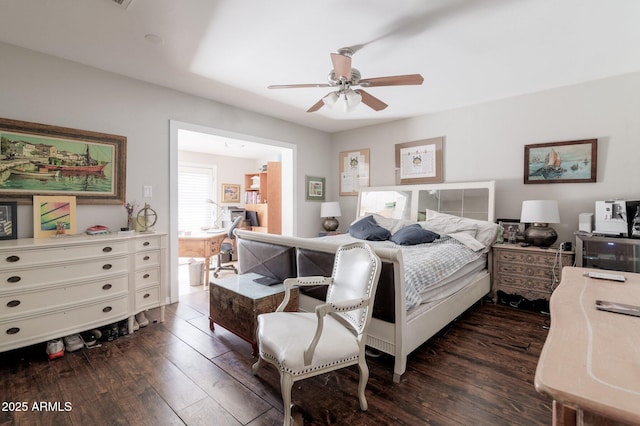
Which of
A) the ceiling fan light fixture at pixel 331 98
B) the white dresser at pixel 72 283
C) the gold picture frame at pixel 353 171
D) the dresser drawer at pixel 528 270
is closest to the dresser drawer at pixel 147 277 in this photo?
the white dresser at pixel 72 283

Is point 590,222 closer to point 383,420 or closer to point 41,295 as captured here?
point 383,420

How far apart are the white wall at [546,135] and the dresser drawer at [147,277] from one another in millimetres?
3720

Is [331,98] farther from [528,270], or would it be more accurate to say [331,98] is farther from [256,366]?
[528,270]

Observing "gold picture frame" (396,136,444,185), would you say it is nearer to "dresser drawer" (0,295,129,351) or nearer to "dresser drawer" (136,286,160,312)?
"dresser drawer" (136,286,160,312)

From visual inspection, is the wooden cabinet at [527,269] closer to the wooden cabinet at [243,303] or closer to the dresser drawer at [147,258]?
the wooden cabinet at [243,303]

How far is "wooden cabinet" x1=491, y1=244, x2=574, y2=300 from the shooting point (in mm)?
3043

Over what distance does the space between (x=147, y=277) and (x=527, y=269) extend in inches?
158

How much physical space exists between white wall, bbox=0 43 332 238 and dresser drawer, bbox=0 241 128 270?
1.95 ft

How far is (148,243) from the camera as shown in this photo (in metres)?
2.81

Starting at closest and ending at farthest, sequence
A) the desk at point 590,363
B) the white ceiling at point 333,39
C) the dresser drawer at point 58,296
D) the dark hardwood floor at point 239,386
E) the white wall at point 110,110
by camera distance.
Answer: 1. the desk at point 590,363
2. the dark hardwood floor at point 239,386
3. the white ceiling at point 333,39
4. the dresser drawer at point 58,296
5. the white wall at point 110,110

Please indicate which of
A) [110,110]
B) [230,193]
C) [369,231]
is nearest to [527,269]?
[369,231]

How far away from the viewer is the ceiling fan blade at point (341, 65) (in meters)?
2.14

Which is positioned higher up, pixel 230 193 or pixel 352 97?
pixel 352 97

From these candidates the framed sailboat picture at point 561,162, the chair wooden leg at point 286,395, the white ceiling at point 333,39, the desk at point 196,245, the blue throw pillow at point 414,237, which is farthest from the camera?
the desk at point 196,245
